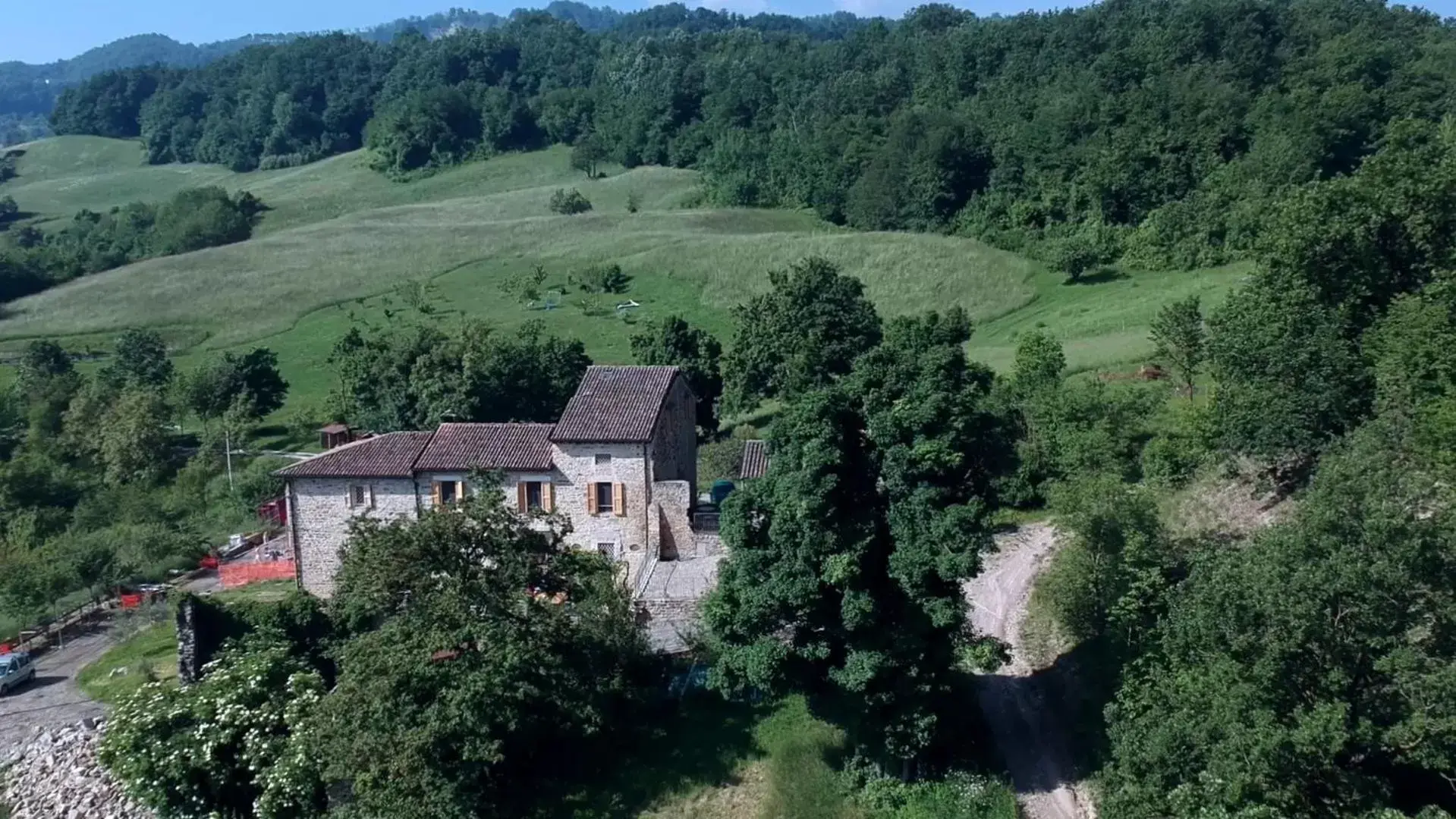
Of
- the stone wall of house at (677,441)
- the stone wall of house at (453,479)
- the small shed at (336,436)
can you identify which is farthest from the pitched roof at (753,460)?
the small shed at (336,436)

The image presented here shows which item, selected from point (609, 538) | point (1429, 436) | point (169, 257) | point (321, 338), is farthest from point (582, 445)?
point (169, 257)

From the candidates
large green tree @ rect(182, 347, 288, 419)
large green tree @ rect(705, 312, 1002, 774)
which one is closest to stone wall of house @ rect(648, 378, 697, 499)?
large green tree @ rect(705, 312, 1002, 774)

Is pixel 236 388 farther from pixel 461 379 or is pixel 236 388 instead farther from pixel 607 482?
pixel 607 482

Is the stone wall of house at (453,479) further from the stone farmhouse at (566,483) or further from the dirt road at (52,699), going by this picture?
the dirt road at (52,699)

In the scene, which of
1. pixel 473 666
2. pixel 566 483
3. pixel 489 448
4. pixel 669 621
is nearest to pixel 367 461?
pixel 489 448

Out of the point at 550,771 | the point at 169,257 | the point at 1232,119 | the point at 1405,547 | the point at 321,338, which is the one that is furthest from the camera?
the point at 169,257

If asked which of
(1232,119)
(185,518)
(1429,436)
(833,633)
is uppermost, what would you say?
(1232,119)

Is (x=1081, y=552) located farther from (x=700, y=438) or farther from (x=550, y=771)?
(x=700, y=438)
